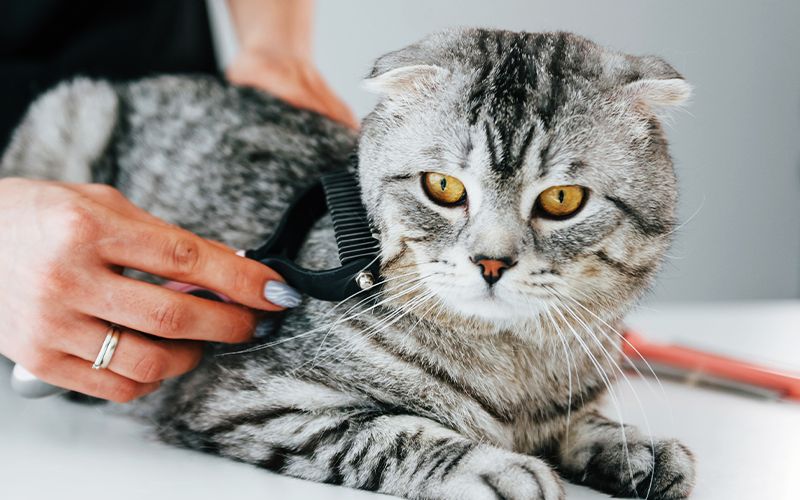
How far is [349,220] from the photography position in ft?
2.47

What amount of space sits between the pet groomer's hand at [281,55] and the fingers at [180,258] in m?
0.50

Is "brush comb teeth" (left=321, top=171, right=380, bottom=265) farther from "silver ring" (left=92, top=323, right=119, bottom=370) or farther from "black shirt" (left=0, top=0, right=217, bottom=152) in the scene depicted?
"black shirt" (left=0, top=0, right=217, bottom=152)

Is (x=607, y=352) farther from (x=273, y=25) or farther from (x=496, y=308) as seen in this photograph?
(x=273, y=25)

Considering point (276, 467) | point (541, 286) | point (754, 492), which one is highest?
point (541, 286)

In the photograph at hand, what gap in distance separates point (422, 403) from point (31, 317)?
0.36 metres

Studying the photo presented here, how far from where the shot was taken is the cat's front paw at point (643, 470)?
2.24ft

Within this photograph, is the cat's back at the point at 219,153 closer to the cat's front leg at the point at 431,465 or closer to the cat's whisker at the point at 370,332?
the cat's whisker at the point at 370,332

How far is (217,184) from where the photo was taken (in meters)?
1.01

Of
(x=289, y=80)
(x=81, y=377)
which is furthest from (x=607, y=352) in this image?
(x=289, y=80)

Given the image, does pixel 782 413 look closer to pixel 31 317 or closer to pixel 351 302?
pixel 351 302

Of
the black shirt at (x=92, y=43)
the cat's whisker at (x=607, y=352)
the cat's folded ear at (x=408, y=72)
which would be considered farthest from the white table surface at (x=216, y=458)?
the black shirt at (x=92, y=43)

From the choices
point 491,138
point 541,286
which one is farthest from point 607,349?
point 491,138

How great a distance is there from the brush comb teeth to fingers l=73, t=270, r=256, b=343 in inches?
5.3

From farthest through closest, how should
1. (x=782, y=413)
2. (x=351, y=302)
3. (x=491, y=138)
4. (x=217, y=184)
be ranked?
(x=217, y=184)
(x=782, y=413)
(x=351, y=302)
(x=491, y=138)
